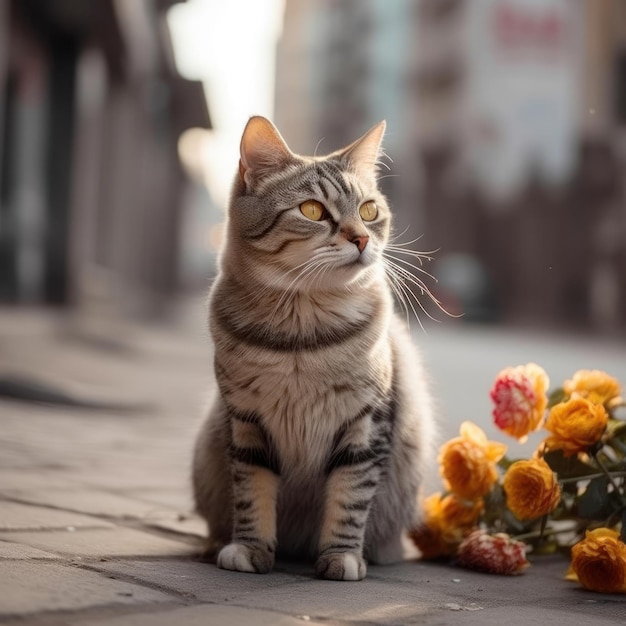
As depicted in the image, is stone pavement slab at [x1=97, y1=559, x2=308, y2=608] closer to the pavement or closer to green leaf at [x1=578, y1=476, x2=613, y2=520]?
the pavement

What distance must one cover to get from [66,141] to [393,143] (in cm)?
3279

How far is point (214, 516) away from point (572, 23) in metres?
34.2

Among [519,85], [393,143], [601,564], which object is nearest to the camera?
[601,564]

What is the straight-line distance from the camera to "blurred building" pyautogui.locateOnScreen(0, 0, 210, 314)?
29.6 feet

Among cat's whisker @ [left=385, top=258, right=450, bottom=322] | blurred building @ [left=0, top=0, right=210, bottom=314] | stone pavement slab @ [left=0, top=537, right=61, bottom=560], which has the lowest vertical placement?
Result: stone pavement slab @ [left=0, top=537, right=61, bottom=560]

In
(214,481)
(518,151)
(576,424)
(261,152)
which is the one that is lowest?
(214,481)

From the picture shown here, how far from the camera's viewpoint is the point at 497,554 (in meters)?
2.63

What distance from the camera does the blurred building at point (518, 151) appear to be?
27.5m

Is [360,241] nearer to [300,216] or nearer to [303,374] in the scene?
[300,216]

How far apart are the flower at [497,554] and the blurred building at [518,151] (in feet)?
60.2

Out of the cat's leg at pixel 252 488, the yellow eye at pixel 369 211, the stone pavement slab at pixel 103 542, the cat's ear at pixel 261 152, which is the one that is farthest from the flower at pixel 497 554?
the cat's ear at pixel 261 152

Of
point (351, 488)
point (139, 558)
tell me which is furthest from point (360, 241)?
point (139, 558)

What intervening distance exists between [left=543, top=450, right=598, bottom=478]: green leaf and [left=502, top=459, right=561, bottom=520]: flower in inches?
3.1

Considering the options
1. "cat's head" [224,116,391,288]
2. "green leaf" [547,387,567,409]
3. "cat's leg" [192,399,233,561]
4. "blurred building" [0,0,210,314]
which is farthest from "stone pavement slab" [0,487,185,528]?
"blurred building" [0,0,210,314]
